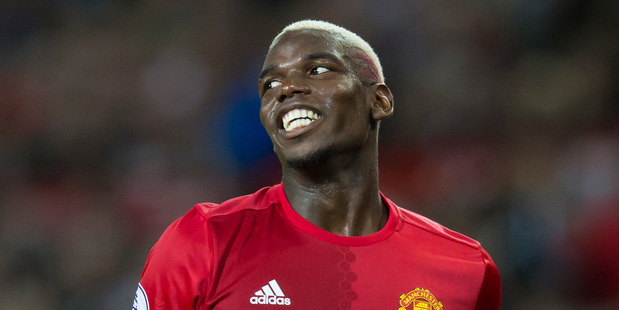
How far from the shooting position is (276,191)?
2.52m

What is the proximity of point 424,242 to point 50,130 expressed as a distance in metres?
4.22

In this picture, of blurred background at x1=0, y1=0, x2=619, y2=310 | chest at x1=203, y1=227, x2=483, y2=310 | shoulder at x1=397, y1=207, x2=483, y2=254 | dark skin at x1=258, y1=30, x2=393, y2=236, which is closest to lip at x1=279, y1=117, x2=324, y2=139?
dark skin at x1=258, y1=30, x2=393, y2=236

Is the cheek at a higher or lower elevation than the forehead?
lower

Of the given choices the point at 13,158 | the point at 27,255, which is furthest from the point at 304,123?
the point at 13,158

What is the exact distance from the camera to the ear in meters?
2.62

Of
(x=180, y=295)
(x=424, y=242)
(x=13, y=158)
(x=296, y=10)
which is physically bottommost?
(x=13, y=158)

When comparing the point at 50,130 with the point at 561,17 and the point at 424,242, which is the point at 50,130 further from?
the point at 561,17

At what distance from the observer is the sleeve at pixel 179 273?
206 cm

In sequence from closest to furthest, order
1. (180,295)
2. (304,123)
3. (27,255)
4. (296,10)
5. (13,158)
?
(180,295) < (304,123) < (27,255) < (13,158) < (296,10)

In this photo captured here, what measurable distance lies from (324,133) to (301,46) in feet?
1.52

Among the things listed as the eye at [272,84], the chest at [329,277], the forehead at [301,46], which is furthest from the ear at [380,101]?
the chest at [329,277]

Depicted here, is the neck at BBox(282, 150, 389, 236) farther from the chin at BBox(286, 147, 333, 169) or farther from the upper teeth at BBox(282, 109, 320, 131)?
the upper teeth at BBox(282, 109, 320, 131)

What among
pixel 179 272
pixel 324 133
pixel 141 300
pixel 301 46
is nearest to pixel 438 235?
pixel 324 133

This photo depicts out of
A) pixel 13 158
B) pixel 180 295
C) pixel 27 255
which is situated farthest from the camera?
pixel 13 158
